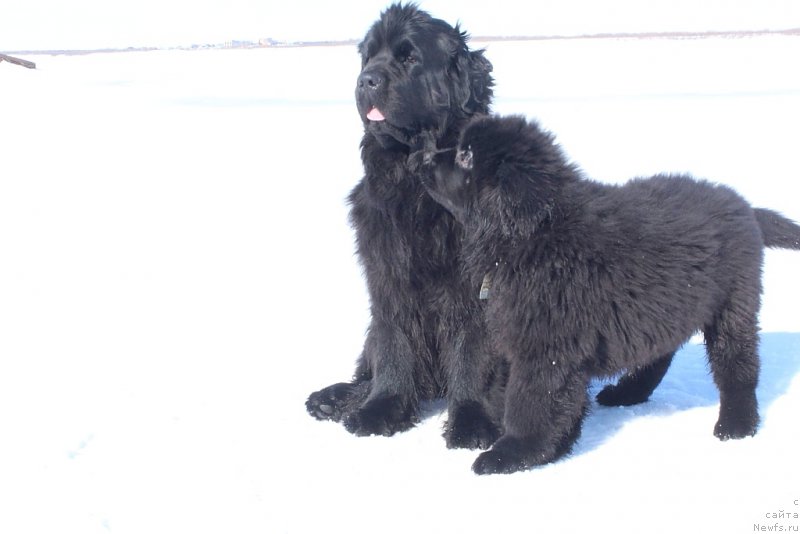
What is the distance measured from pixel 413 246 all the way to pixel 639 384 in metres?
1.22

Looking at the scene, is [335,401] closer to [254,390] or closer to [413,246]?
[254,390]

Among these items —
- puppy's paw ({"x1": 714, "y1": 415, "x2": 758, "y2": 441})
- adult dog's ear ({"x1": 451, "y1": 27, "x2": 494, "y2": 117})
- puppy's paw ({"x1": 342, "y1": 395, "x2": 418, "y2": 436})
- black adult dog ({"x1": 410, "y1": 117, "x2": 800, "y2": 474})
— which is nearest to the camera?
black adult dog ({"x1": 410, "y1": 117, "x2": 800, "y2": 474})

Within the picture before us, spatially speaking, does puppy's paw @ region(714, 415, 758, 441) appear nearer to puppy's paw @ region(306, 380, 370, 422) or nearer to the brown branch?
puppy's paw @ region(306, 380, 370, 422)

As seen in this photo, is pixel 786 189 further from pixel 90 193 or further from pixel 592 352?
pixel 90 193

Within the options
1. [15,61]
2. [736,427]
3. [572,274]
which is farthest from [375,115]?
[15,61]

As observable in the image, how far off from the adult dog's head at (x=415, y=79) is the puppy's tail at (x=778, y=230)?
1362mm

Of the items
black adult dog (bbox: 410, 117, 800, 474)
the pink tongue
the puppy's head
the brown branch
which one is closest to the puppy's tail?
black adult dog (bbox: 410, 117, 800, 474)

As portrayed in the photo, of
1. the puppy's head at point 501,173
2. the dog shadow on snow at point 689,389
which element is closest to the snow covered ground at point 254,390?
the dog shadow on snow at point 689,389

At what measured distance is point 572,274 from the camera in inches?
130

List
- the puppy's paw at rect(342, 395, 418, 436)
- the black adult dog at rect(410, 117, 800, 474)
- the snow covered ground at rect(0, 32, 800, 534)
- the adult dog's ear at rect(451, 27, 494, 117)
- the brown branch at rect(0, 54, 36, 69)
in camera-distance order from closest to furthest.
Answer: the snow covered ground at rect(0, 32, 800, 534) → the black adult dog at rect(410, 117, 800, 474) → the puppy's paw at rect(342, 395, 418, 436) → the adult dog's ear at rect(451, 27, 494, 117) → the brown branch at rect(0, 54, 36, 69)

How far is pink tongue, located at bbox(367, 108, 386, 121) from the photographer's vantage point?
3713mm

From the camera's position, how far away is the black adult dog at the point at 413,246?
372 cm

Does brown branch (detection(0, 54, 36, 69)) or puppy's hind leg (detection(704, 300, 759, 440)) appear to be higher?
puppy's hind leg (detection(704, 300, 759, 440))

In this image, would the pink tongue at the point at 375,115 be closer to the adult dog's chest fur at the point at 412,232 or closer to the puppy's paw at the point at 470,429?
the adult dog's chest fur at the point at 412,232
